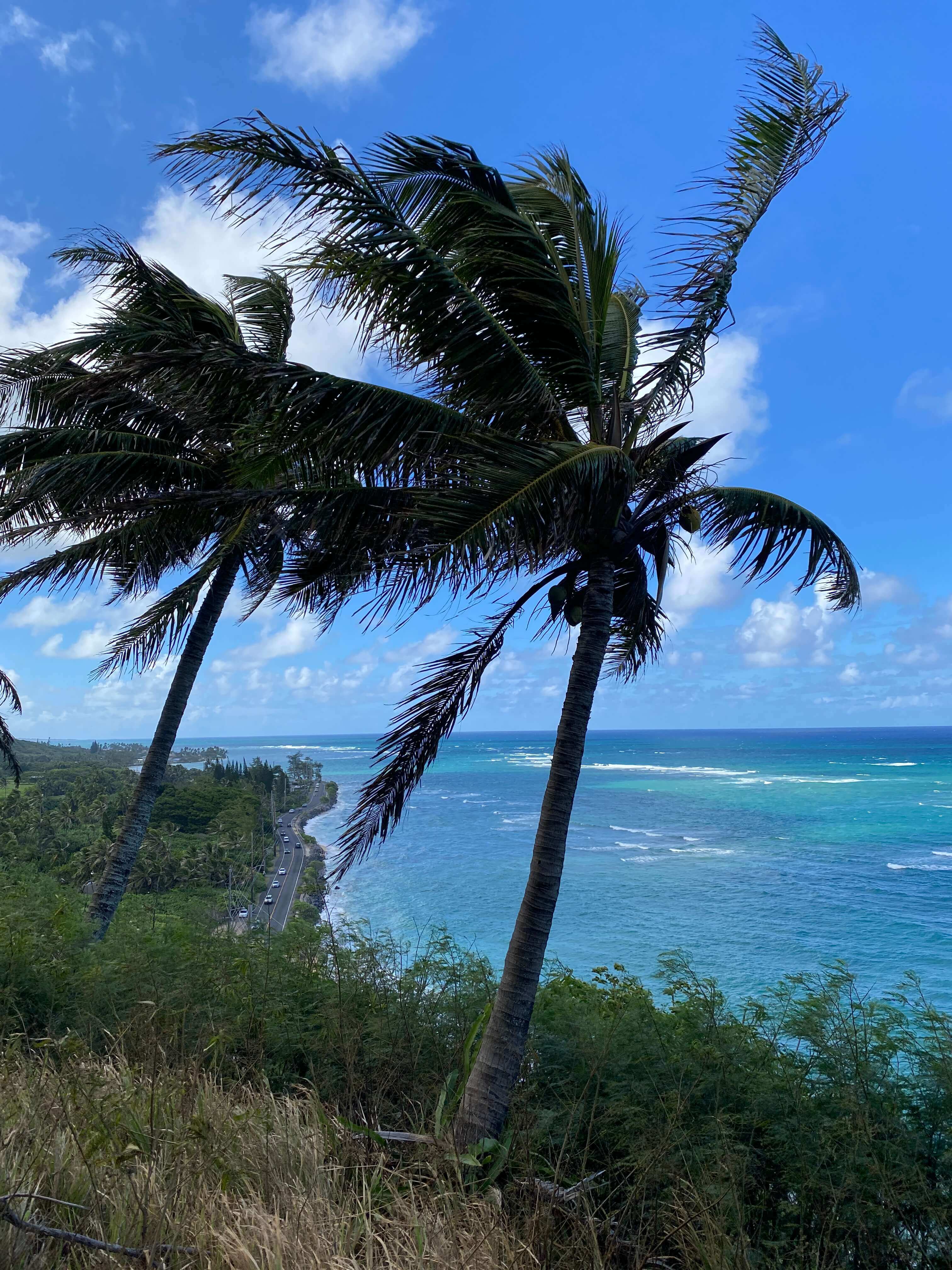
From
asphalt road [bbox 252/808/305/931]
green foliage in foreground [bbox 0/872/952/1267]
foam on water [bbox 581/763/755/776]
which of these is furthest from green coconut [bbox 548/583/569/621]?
foam on water [bbox 581/763/755/776]

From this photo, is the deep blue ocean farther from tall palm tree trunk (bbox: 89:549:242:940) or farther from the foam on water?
the foam on water

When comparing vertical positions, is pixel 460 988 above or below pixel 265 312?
below

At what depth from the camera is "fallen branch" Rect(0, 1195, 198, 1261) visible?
2264 mm

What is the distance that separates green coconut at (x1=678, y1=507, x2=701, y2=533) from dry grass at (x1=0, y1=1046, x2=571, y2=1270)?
388cm

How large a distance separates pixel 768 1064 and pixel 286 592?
5.03 m

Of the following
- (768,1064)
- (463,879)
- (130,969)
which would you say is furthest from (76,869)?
(768,1064)

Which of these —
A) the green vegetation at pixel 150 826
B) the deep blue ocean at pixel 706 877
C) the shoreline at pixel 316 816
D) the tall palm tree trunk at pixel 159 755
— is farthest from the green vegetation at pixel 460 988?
the shoreline at pixel 316 816

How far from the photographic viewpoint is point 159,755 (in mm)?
8977

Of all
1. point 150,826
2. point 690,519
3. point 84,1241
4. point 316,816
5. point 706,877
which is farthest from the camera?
point 316,816

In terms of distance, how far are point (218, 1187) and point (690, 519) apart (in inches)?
172

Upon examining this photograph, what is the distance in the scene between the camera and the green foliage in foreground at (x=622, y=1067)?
12.3 feet

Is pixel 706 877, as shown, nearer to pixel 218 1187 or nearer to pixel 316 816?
pixel 316 816

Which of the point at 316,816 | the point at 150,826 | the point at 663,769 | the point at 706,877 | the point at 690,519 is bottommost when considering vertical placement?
the point at 316,816

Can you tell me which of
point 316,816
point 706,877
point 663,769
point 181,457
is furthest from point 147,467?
point 663,769
